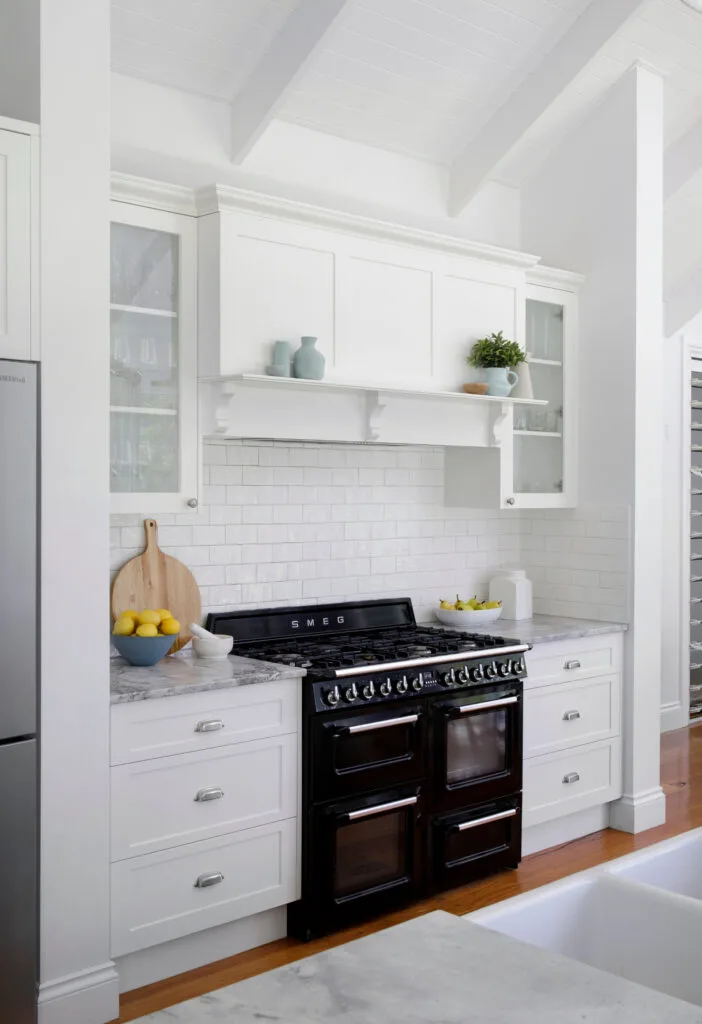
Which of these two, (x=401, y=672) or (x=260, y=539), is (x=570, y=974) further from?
(x=260, y=539)

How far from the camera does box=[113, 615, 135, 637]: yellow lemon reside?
3.65 m

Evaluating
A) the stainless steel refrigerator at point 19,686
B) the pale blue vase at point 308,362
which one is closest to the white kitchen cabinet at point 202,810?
the stainless steel refrigerator at point 19,686

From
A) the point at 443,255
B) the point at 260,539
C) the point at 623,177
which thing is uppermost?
the point at 623,177

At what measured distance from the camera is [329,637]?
4.54 metres

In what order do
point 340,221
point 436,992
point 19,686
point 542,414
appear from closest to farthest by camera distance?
point 436,992 < point 19,686 < point 340,221 < point 542,414

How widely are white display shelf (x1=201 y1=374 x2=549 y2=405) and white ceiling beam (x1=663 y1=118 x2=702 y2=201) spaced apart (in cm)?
162

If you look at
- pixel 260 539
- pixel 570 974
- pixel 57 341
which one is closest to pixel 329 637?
pixel 260 539

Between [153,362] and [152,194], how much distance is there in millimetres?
585

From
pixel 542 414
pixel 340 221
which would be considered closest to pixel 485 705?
pixel 542 414

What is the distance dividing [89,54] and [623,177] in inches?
112

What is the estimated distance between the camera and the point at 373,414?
4316mm

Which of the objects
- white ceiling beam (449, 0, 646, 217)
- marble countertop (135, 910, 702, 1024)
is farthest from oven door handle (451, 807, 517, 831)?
white ceiling beam (449, 0, 646, 217)

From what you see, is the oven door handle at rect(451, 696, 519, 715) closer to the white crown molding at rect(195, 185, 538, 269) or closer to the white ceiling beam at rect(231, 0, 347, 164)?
the white crown molding at rect(195, 185, 538, 269)

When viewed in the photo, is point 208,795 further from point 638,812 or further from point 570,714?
point 638,812
